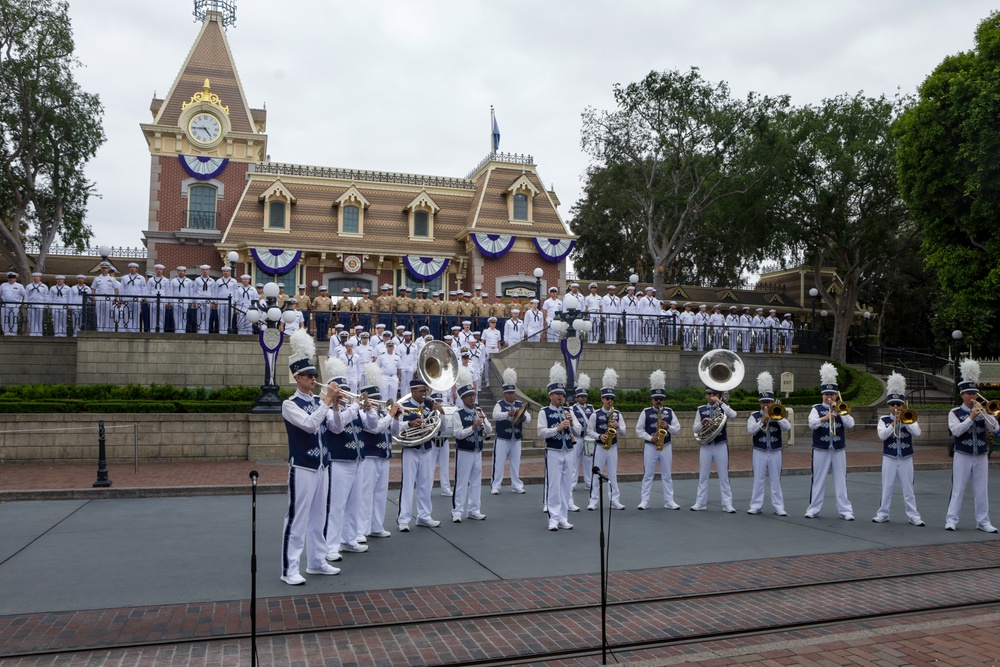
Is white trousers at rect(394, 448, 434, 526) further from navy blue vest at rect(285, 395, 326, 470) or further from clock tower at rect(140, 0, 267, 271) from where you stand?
clock tower at rect(140, 0, 267, 271)

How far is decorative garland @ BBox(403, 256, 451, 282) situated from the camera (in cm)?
3375

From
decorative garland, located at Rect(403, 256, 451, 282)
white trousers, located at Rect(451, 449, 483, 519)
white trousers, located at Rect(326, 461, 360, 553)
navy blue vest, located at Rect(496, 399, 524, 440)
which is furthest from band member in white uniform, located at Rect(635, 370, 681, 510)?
decorative garland, located at Rect(403, 256, 451, 282)

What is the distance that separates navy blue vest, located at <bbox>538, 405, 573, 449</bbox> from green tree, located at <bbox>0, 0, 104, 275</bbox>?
86.0 feet

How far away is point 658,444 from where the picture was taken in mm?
12961

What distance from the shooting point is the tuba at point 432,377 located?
1061cm

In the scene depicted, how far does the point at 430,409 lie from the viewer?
10820 millimetres

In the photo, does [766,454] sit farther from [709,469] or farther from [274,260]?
[274,260]

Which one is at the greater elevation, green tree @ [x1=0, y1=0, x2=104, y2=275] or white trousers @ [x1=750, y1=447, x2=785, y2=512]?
green tree @ [x1=0, y1=0, x2=104, y2=275]

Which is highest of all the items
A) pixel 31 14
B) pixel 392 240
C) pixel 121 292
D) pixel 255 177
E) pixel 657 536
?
pixel 31 14

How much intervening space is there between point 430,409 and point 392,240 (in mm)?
24325

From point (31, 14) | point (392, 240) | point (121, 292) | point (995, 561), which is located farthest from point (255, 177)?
point (995, 561)

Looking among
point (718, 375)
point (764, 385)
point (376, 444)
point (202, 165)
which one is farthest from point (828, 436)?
point (202, 165)

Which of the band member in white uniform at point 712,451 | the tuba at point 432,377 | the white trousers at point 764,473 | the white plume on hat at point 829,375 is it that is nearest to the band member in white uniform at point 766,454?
the white trousers at point 764,473

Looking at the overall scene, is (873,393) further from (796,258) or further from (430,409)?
(430,409)
